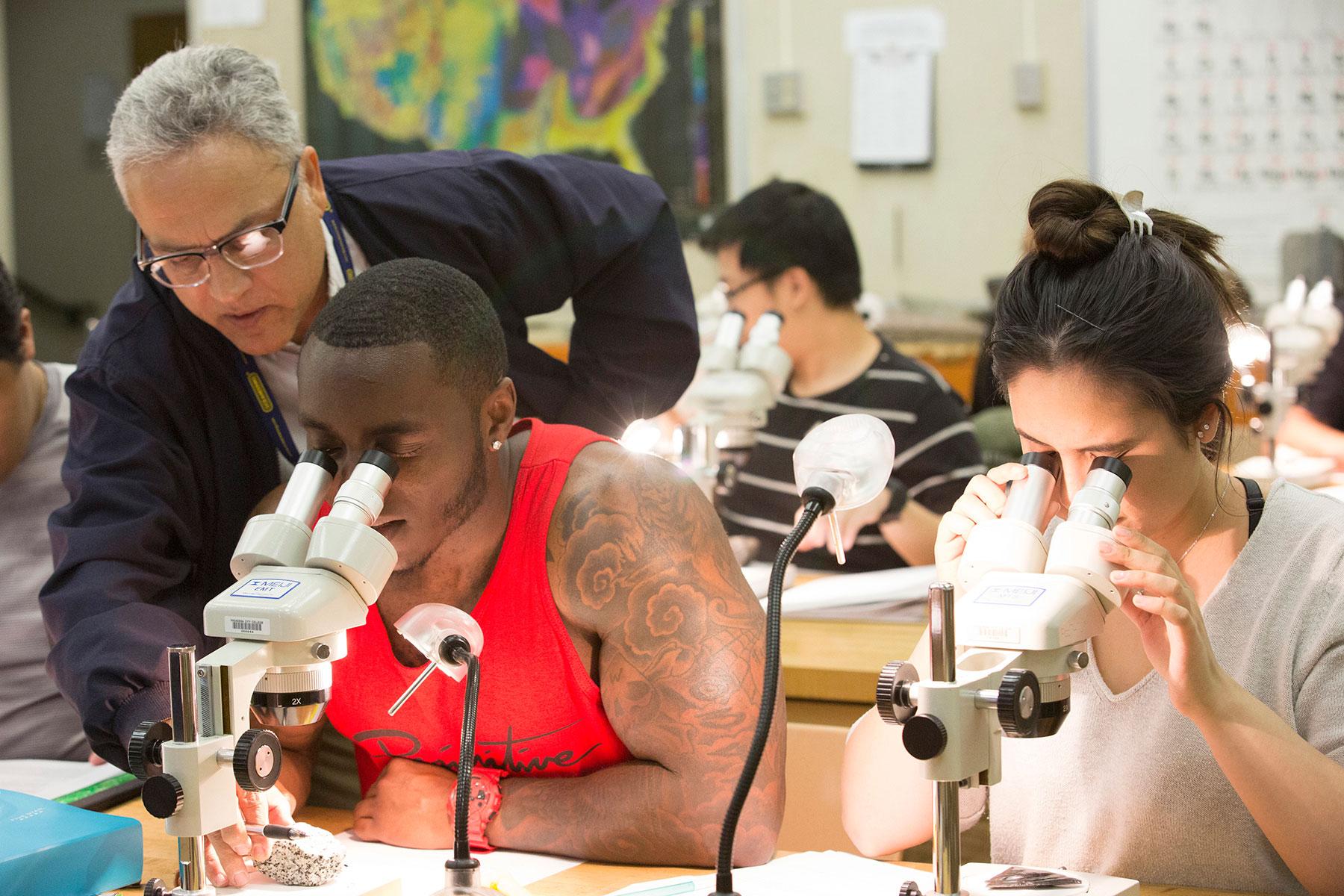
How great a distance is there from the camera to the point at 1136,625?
1215mm

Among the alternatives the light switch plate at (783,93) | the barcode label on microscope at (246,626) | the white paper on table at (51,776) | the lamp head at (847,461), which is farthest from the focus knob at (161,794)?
the light switch plate at (783,93)

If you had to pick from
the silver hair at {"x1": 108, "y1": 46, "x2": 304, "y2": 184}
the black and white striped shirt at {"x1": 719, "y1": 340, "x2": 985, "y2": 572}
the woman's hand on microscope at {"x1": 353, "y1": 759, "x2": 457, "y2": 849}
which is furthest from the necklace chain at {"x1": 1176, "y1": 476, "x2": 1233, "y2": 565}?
the black and white striped shirt at {"x1": 719, "y1": 340, "x2": 985, "y2": 572}

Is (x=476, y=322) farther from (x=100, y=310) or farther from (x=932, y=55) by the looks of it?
(x=100, y=310)

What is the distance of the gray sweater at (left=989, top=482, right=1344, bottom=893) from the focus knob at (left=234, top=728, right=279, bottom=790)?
79 cm

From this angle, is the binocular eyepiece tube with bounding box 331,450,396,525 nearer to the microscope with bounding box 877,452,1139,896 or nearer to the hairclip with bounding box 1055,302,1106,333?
the microscope with bounding box 877,452,1139,896

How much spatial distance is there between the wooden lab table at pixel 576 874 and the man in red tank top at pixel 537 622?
18 mm

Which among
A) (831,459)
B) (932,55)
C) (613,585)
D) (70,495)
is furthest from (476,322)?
(932,55)

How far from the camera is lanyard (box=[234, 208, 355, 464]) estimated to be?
71.1 inches

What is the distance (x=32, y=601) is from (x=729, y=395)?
1.26 m

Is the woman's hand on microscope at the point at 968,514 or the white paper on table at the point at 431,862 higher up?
the woman's hand on microscope at the point at 968,514

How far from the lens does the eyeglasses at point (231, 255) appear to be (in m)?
1.63

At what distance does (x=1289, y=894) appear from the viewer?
1313mm

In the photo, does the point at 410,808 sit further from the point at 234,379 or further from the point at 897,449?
the point at 897,449

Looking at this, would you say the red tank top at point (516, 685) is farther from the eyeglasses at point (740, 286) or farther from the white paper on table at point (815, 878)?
the eyeglasses at point (740, 286)
